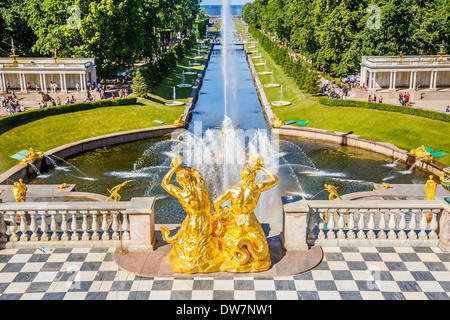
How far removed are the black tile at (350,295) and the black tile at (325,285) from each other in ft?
0.99

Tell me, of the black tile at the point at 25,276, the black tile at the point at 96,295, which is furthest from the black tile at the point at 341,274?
the black tile at the point at 25,276

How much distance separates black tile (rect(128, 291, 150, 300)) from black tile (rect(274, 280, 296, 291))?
3.63 meters

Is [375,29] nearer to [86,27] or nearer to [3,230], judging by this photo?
[86,27]

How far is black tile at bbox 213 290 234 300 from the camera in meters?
13.5

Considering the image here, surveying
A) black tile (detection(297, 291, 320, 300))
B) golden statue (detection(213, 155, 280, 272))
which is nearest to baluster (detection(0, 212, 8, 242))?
golden statue (detection(213, 155, 280, 272))

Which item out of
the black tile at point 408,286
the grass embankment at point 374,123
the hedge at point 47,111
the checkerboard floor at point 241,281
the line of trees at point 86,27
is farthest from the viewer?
the line of trees at point 86,27

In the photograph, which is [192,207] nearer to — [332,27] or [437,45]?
[332,27]

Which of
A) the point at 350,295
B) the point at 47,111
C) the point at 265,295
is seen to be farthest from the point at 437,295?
the point at 47,111

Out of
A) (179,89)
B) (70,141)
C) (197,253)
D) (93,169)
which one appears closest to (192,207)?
(197,253)

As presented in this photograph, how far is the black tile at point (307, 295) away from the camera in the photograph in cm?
1353

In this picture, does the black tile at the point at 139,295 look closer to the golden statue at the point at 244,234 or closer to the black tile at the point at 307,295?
the golden statue at the point at 244,234

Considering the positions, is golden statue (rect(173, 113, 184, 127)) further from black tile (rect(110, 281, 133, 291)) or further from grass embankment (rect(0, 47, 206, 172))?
black tile (rect(110, 281, 133, 291))

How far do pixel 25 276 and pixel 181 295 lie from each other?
484cm

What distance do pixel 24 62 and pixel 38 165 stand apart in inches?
1506
